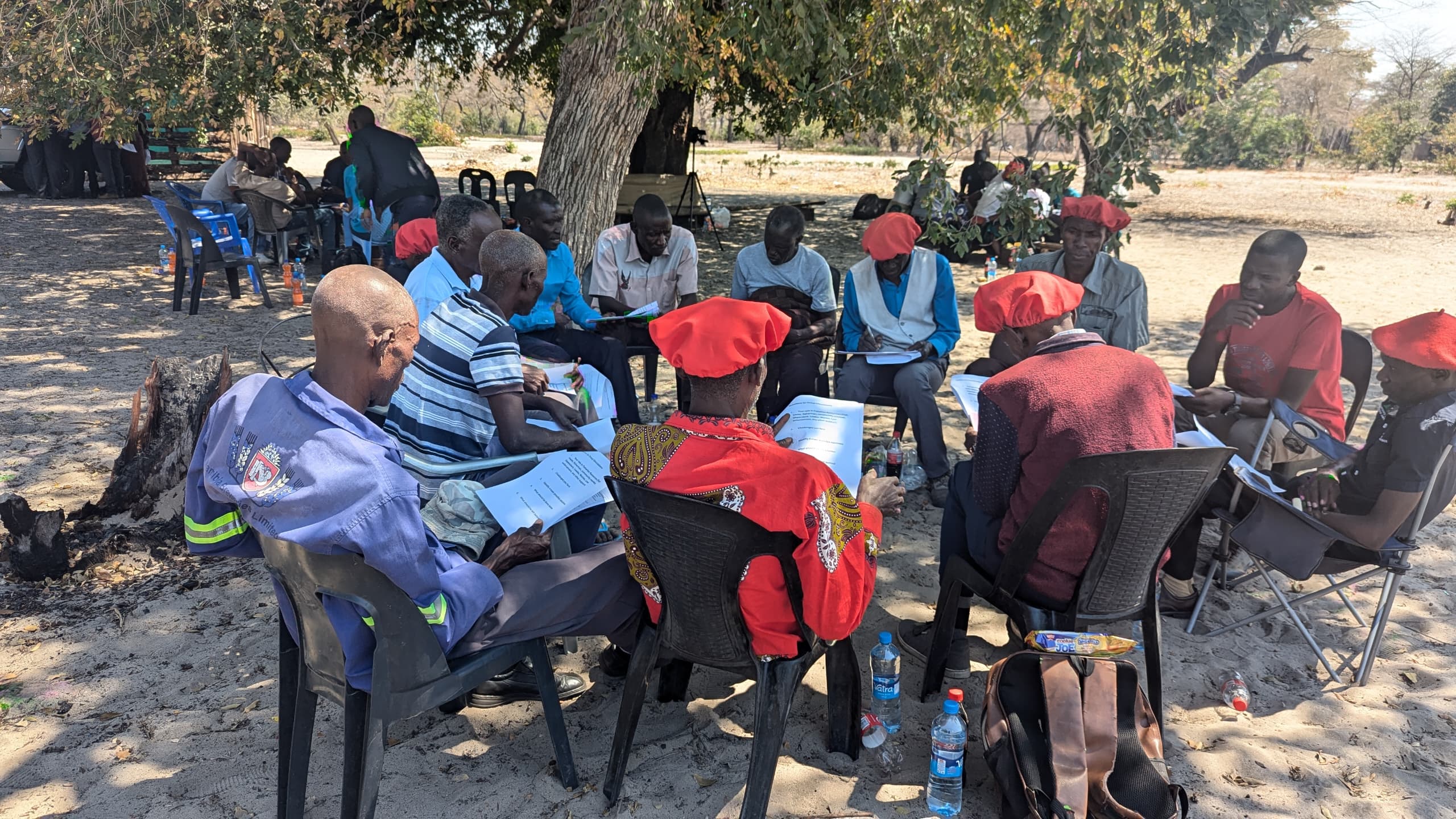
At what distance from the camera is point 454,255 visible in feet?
14.5

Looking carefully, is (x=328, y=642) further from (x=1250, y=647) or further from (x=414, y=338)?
(x=1250, y=647)

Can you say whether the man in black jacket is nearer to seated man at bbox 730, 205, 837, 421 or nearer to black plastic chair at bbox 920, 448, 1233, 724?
seated man at bbox 730, 205, 837, 421

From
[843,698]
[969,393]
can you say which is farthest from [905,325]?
[843,698]

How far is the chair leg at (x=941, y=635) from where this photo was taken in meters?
3.17

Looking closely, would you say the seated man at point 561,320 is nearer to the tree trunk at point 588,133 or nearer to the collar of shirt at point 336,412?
the tree trunk at point 588,133

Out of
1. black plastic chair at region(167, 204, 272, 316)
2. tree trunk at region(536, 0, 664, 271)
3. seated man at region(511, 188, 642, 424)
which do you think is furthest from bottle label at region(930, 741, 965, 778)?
black plastic chair at region(167, 204, 272, 316)

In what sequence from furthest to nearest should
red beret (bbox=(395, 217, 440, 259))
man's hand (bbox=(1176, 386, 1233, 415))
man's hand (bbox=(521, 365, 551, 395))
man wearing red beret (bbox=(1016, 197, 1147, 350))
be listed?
red beret (bbox=(395, 217, 440, 259)) → man wearing red beret (bbox=(1016, 197, 1147, 350)) → man's hand (bbox=(1176, 386, 1233, 415)) → man's hand (bbox=(521, 365, 551, 395))

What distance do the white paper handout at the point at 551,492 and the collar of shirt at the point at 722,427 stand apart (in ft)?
1.70

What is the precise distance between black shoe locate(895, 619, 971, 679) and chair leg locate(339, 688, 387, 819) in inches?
73.9

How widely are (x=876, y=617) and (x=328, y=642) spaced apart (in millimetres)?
2297

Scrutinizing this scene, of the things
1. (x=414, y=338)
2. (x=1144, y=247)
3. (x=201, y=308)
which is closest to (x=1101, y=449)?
(x=414, y=338)

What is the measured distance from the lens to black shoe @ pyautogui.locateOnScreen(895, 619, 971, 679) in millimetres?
3377

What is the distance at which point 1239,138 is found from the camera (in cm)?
3394

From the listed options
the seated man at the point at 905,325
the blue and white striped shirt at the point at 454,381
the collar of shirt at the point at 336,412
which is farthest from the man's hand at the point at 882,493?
the seated man at the point at 905,325
